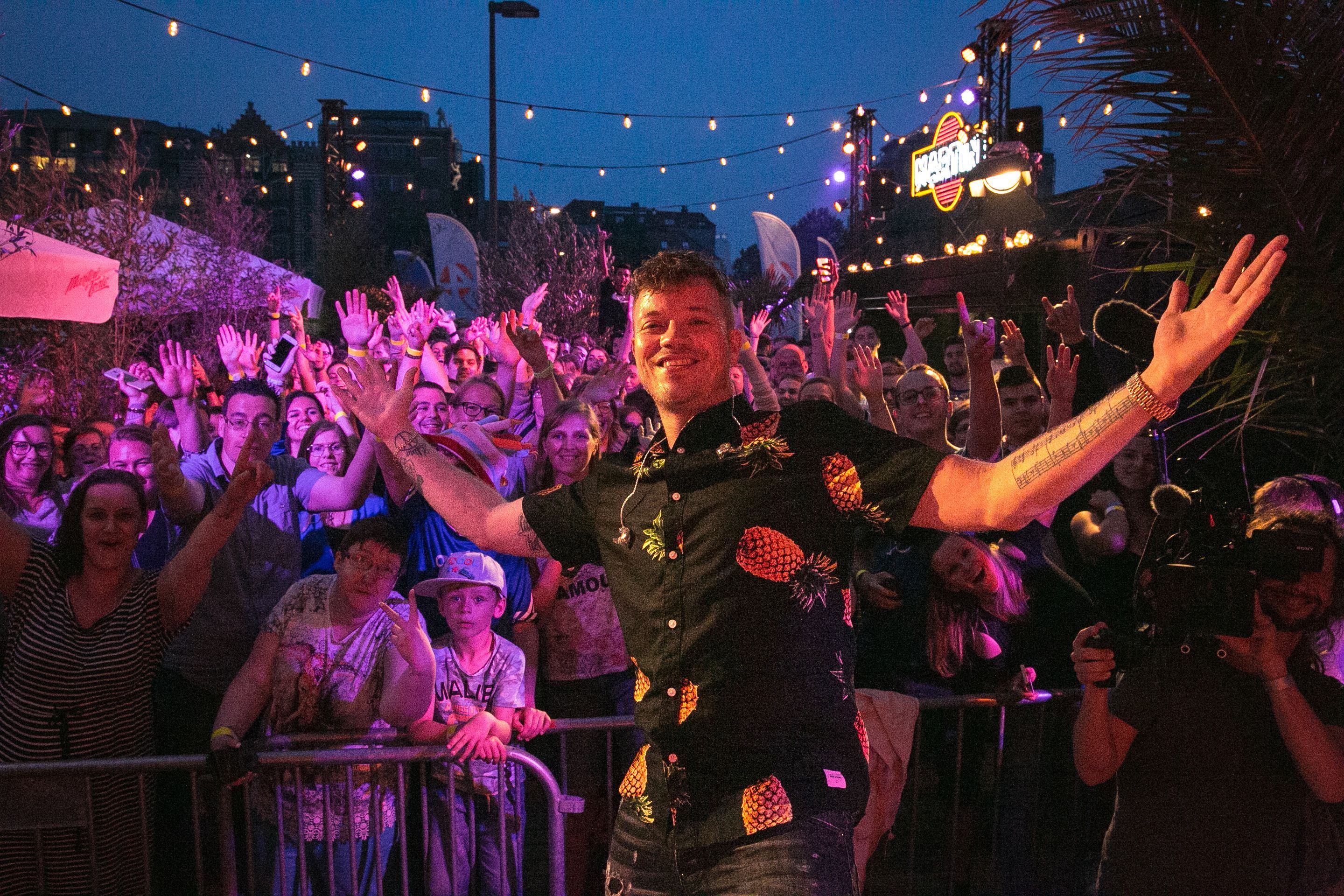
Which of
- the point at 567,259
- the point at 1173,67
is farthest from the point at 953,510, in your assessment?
the point at 567,259

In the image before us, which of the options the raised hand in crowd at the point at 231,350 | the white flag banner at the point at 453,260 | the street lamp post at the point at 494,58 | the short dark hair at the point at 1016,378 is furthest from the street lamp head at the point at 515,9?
the short dark hair at the point at 1016,378

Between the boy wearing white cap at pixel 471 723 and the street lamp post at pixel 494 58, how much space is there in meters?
13.9

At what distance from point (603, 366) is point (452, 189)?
59.1 m

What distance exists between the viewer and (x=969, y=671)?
13.0 feet

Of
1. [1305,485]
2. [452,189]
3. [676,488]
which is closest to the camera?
[676,488]

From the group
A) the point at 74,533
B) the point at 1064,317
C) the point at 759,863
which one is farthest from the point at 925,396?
the point at 74,533

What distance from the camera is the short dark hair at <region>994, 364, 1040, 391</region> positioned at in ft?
15.7

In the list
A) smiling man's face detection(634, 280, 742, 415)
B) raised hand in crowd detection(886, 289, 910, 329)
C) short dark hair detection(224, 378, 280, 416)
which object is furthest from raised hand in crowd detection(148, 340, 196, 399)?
smiling man's face detection(634, 280, 742, 415)

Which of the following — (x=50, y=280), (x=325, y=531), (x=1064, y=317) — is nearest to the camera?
(x=1064, y=317)

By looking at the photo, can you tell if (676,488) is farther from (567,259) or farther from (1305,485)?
(567,259)

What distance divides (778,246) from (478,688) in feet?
69.4

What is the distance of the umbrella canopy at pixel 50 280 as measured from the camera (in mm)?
6320

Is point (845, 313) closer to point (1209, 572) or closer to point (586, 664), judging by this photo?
point (586, 664)

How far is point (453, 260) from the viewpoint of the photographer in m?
21.0
